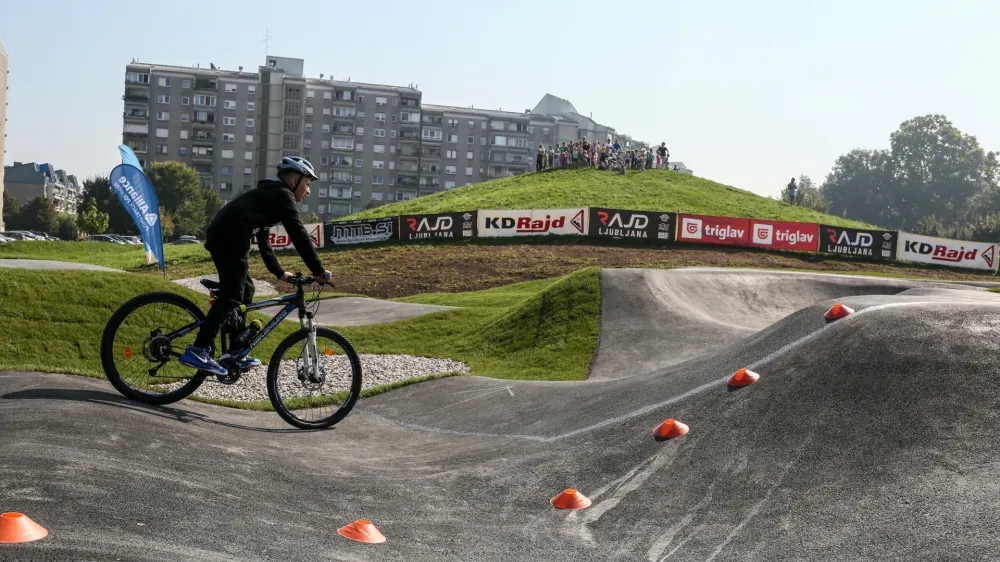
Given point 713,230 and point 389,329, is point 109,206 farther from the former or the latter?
point 389,329

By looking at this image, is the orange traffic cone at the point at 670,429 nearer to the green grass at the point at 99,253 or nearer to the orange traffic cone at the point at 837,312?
the orange traffic cone at the point at 837,312

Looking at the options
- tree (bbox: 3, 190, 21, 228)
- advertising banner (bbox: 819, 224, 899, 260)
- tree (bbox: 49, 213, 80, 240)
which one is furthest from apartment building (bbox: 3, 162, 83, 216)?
advertising banner (bbox: 819, 224, 899, 260)

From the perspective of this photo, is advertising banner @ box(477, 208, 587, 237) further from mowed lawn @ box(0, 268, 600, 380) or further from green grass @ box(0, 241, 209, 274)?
mowed lawn @ box(0, 268, 600, 380)

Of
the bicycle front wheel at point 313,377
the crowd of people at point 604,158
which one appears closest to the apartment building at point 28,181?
the crowd of people at point 604,158

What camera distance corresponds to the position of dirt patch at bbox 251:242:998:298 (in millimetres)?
40500

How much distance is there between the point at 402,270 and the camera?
4369 centimetres

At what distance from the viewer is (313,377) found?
9891 mm

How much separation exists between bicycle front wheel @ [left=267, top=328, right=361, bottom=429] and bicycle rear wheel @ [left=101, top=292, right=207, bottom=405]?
3.04ft

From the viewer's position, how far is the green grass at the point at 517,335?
770 inches

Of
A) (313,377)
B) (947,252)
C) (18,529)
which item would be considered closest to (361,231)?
(947,252)

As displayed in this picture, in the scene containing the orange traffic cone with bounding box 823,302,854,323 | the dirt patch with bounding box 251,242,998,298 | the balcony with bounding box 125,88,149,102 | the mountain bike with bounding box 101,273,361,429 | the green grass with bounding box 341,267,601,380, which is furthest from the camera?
the balcony with bounding box 125,88,149,102

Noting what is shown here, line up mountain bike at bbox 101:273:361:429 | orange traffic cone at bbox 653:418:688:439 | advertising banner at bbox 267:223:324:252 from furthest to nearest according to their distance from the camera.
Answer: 1. advertising banner at bbox 267:223:324:252
2. mountain bike at bbox 101:273:361:429
3. orange traffic cone at bbox 653:418:688:439

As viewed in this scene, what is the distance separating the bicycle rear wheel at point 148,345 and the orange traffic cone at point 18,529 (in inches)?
161

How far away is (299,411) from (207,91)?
152564 millimetres
